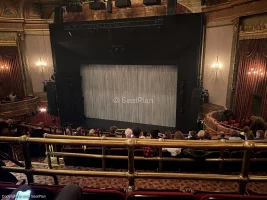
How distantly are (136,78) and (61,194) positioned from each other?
1141cm

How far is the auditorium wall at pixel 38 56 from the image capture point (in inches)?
523

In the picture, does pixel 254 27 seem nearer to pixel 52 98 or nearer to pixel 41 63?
pixel 52 98

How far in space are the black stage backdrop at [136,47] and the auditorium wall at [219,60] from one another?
704mm

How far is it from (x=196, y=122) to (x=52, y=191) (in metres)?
9.14

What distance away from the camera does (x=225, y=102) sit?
9.42 m

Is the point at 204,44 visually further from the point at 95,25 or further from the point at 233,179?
the point at 233,179

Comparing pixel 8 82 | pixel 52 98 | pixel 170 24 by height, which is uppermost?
pixel 170 24

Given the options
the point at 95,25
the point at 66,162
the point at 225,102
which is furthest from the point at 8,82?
the point at 225,102

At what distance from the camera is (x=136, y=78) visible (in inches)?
493

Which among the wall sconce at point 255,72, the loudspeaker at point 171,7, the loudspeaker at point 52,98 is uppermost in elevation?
the loudspeaker at point 171,7

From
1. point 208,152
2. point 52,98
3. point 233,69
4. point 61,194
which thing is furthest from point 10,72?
point 61,194

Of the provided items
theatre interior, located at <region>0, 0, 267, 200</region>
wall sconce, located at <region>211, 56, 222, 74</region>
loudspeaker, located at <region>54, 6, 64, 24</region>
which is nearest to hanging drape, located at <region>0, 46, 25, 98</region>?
theatre interior, located at <region>0, 0, 267, 200</region>

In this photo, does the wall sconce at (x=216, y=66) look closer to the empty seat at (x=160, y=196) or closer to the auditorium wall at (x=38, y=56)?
the empty seat at (x=160, y=196)

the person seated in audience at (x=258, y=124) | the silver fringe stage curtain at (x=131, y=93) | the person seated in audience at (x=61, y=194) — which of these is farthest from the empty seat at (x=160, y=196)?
the silver fringe stage curtain at (x=131, y=93)
